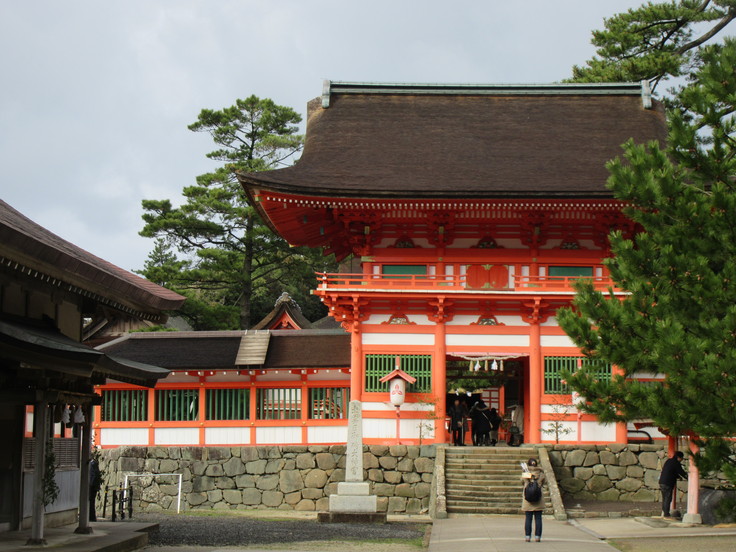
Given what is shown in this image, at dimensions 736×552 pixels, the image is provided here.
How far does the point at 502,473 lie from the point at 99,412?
11302 mm

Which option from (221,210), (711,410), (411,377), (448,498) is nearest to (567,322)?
(711,410)

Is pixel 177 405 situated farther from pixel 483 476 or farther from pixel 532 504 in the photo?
pixel 532 504

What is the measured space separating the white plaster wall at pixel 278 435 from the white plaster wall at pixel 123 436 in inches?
124

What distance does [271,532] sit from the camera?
719 inches

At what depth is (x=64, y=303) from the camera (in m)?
16.2

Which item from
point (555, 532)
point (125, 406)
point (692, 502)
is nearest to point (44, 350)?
point (555, 532)

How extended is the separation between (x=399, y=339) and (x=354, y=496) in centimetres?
579

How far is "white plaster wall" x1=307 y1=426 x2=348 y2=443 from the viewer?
1029 inches

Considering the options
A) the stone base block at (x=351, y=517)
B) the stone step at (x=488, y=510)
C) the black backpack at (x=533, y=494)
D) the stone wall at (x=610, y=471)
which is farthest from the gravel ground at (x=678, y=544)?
the stone wall at (x=610, y=471)

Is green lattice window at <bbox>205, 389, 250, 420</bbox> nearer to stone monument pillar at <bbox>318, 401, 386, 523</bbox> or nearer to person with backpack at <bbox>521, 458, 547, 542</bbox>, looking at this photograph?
stone monument pillar at <bbox>318, 401, 386, 523</bbox>

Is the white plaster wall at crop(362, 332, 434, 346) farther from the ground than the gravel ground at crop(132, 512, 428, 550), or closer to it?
farther from the ground

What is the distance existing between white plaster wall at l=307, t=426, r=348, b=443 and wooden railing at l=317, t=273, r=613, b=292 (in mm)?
3867

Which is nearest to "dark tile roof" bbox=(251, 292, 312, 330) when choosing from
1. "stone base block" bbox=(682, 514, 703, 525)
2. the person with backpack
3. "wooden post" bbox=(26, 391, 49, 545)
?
"stone base block" bbox=(682, 514, 703, 525)

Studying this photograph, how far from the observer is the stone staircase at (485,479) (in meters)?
21.8
